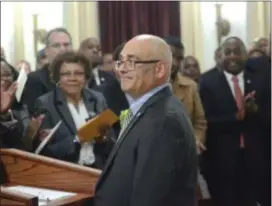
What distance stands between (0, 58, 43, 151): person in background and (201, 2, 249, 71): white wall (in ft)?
15.1

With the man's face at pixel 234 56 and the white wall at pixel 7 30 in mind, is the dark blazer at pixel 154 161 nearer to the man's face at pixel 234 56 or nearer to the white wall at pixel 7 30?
the man's face at pixel 234 56

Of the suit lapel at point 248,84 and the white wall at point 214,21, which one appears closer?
the suit lapel at point 248,84

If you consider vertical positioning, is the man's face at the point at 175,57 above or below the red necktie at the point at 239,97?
above

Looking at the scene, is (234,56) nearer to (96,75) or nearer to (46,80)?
(96,75)

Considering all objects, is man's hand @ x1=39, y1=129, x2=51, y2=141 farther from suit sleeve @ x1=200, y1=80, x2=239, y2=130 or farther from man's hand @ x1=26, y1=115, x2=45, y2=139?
suit sleeve @ x1=200, y1=80, x2=239, y2=130

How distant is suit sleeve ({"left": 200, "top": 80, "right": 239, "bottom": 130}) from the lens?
4059 millimetres

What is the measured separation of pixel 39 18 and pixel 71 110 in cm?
417

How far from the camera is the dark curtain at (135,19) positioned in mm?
7328

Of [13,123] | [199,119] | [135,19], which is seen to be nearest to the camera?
[13,123]

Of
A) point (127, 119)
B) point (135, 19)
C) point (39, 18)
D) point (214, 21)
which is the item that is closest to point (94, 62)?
point (127, 119)

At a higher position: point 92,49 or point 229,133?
point 92,49

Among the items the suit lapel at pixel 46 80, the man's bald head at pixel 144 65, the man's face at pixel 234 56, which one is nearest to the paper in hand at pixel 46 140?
the suit lapel at pixel 46 80

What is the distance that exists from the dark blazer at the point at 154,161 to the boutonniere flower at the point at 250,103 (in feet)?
6.70

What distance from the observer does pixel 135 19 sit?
24.5ft
